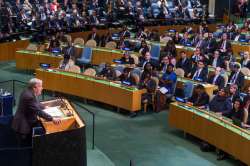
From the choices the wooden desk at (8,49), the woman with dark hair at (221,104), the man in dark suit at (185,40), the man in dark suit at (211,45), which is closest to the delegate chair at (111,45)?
the man in dark suit at (185,40)

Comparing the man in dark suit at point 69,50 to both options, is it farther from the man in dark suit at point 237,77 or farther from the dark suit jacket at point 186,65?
the man in dark suit at point 237,77

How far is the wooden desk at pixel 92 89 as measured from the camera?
13.6 m

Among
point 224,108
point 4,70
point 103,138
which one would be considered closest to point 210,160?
point 224,108

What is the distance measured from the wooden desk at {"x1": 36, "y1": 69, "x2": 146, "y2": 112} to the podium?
16.3ft

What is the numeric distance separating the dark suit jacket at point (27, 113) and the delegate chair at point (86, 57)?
32.3 feet

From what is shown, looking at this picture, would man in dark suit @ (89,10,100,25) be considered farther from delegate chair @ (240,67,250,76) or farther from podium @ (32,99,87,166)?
podium @ (32,99,87,166)

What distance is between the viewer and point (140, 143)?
11.8 meters

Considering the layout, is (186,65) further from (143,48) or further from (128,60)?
(143,48)

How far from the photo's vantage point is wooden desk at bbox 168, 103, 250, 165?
33.3ft

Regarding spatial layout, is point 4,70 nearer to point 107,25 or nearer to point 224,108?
point 107,25

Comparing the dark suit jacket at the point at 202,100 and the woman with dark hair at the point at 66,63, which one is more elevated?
the woman with dark hair at the point at 66,63

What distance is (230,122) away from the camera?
35.2 feet

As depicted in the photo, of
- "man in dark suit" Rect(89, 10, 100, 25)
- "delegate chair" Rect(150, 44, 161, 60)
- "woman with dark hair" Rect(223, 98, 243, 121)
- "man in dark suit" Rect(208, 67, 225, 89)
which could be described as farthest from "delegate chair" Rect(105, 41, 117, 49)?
"woman with dark hair" Rect(223, 98, 243, 121)

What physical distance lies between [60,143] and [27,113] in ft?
2.50
